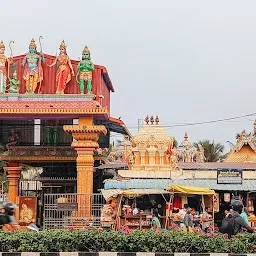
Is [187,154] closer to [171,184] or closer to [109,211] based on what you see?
[171,184]

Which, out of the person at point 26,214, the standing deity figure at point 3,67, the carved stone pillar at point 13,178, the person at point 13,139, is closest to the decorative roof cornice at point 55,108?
the standing deity figure at point 3,67

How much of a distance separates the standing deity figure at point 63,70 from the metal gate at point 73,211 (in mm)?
4438

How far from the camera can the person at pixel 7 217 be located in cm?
1079

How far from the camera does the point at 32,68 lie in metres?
23.9

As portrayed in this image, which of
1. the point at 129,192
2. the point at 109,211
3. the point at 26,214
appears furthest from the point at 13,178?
the point at 129,192

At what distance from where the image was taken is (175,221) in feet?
64.7

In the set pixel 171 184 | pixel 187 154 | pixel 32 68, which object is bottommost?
pixel 171 184

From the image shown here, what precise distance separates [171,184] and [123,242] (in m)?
11.2

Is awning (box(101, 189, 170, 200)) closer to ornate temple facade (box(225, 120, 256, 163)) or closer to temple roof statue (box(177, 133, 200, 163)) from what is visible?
ornate temple facade (box(225, 120, 256, 163))

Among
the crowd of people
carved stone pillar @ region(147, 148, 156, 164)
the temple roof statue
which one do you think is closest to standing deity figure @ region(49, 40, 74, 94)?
carved stone pillar @ region(147, 148, 156, 164)

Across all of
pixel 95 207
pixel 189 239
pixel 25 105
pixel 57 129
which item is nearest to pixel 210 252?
pixel 189 239

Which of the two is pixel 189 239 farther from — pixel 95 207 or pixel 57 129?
pixel 57 129

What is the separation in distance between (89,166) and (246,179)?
5917mm

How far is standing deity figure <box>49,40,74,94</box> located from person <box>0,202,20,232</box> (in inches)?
495
